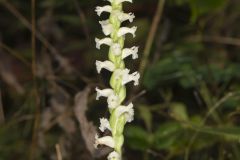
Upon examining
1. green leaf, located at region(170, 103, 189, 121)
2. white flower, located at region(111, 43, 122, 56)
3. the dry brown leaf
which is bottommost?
white flower, located at region(111, 43, 122, 56)

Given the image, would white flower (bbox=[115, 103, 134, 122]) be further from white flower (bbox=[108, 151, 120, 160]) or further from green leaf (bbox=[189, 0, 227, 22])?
green leaf (bbox=[189, 0, 227, 22])

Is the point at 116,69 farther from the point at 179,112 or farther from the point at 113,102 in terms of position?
the point at 179,112

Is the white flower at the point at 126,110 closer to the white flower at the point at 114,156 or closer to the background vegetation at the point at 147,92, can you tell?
the white flower at the point at 114,156

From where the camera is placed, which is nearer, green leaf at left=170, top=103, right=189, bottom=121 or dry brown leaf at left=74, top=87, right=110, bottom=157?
dry brown leaf at left=74, top=87, right=110, bottom=157

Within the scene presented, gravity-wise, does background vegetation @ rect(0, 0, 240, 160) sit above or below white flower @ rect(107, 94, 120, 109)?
above

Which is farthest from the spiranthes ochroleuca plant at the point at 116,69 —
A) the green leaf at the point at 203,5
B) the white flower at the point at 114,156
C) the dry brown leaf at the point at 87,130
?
the green leaf at the point at 203,5

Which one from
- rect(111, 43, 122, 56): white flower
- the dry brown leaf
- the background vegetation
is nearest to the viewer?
rect(111, 43, 122, 56): white flower

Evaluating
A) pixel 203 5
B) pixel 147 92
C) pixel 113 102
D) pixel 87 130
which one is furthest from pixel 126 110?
pixel 147 92

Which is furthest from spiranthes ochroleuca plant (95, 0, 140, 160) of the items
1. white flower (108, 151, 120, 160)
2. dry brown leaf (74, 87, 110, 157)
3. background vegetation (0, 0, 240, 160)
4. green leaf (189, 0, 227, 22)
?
green leaf (189, 0, 227, 22)
